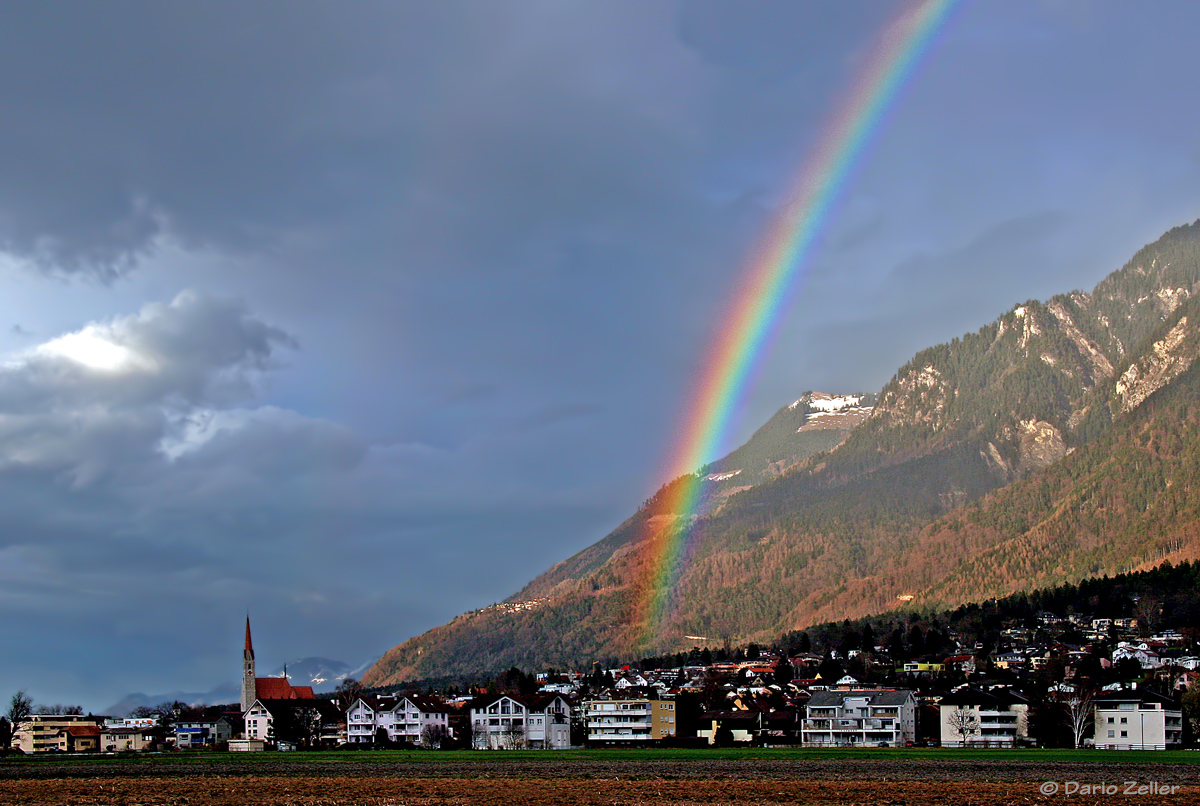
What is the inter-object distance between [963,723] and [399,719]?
63.5 m

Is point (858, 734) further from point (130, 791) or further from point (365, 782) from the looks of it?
point (130, 791)

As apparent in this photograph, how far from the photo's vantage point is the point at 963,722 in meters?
118

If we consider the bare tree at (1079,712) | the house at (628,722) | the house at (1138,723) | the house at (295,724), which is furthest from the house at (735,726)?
the house at (295,724)

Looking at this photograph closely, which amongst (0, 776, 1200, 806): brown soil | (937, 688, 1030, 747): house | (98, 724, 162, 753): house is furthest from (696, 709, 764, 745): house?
(98, 724, 162, 753): house

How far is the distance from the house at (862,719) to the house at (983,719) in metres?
4.37

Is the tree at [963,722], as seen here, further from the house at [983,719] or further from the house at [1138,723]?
the house at [1138,723]

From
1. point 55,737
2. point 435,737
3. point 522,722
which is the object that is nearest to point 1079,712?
point 522,722

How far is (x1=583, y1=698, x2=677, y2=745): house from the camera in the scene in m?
131

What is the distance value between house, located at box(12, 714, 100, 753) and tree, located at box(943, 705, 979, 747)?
113733mm

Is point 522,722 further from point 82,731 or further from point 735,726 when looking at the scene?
point 82,731

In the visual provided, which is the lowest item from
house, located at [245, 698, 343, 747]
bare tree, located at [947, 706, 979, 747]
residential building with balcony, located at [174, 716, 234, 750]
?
residential building with balcony, located at [174, 716, 234, 750]

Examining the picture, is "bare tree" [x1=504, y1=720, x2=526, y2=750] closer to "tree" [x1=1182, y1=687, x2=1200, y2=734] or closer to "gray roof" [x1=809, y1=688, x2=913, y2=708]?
"gray roof" [x1=809, y1=688, x2=913, y2=708]

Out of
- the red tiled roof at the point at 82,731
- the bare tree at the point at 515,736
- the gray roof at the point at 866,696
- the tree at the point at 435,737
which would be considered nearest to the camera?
the gray roof at the point at 866,696

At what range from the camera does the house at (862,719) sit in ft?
404
